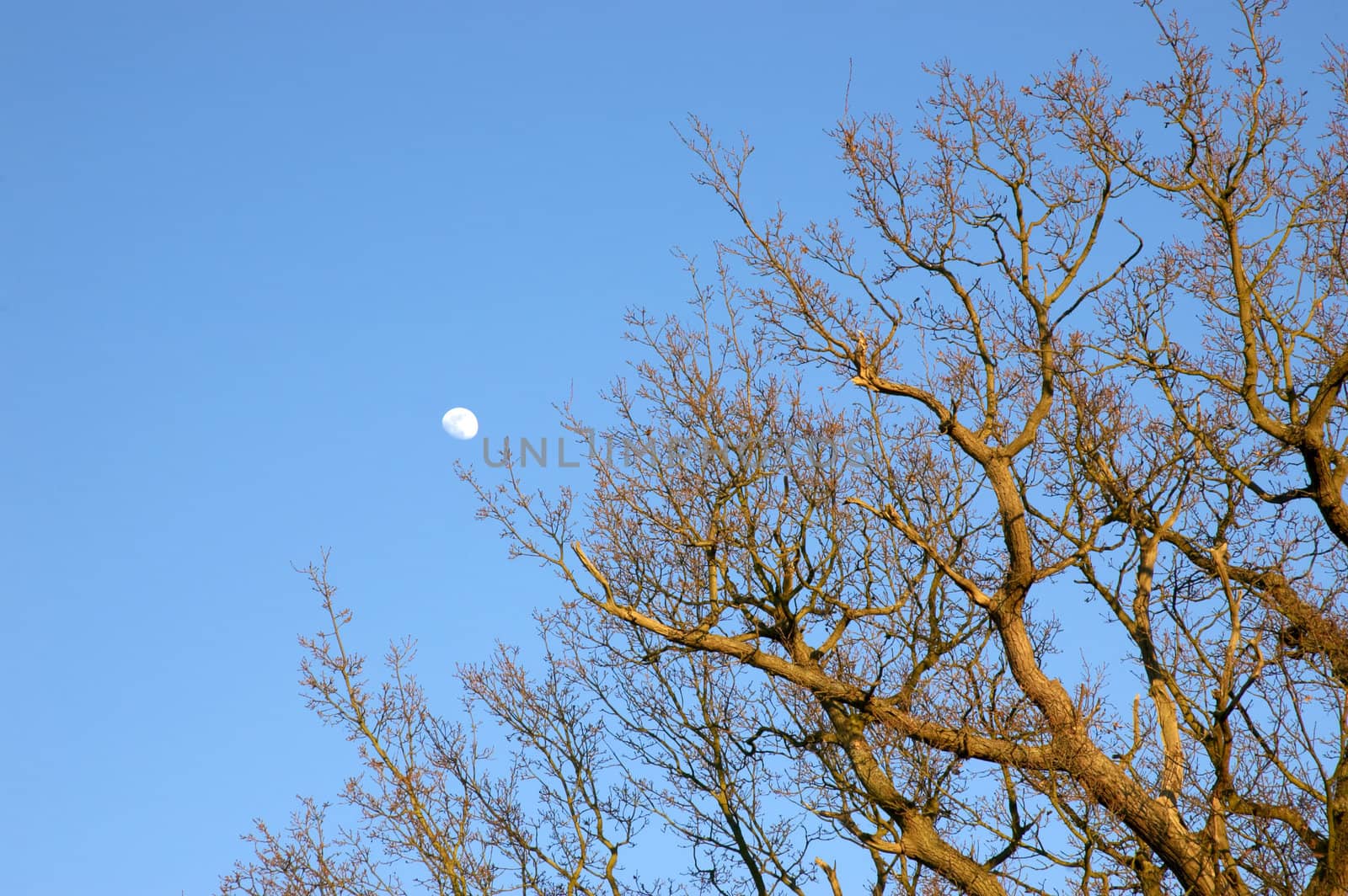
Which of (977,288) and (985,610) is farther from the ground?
(977,288)

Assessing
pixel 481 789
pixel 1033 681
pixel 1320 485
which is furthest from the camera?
pixel 481 789

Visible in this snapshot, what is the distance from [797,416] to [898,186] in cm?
211

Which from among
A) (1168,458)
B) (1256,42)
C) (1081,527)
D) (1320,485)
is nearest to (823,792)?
(1081,527)

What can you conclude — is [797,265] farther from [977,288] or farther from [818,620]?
[818,620]

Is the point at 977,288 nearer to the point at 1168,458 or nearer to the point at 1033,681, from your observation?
the point at 1168,458

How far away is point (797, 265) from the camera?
11.1 m

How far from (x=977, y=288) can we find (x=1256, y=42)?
3022 mm

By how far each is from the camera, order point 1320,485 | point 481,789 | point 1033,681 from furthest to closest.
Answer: point 481,789 → point 1320,485 → point 1033,681

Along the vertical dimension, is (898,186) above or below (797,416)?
above

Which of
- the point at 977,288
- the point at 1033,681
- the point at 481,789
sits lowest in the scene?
the point at 1033,681

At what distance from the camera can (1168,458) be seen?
35.4 feet

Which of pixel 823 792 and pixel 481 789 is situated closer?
pixel 823 792

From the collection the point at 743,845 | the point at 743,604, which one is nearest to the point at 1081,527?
the point at 743,604

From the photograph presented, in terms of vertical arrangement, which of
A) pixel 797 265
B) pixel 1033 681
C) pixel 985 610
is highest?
pixel 797 265
